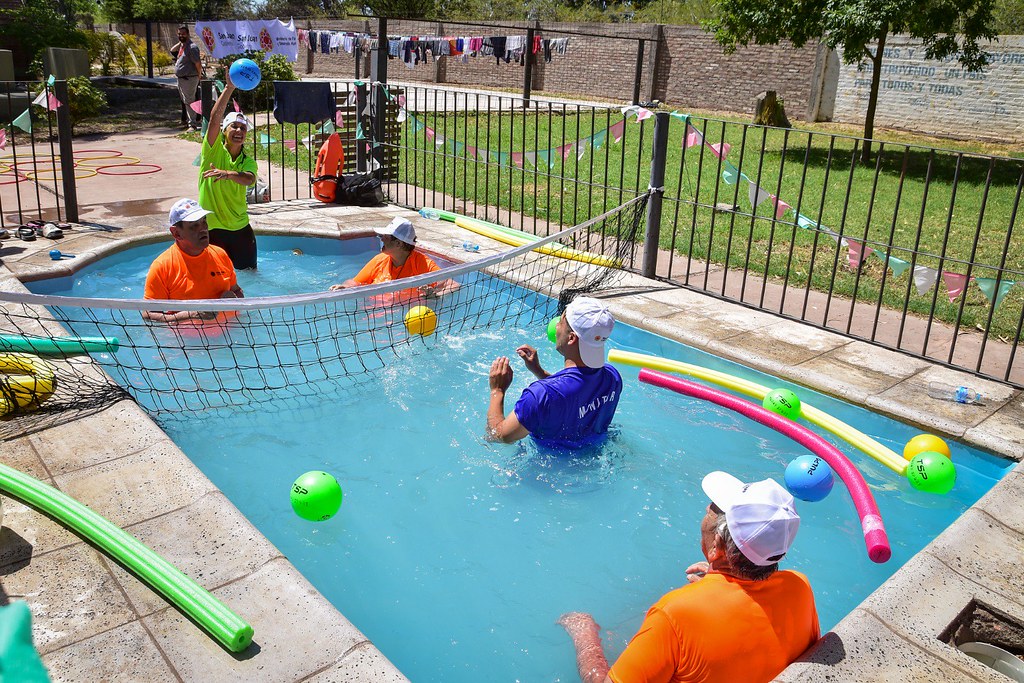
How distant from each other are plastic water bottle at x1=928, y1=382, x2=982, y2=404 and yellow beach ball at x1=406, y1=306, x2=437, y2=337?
4202 mm

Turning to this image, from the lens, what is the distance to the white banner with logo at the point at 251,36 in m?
20.5

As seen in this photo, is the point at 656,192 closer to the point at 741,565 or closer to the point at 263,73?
the point at 741,565

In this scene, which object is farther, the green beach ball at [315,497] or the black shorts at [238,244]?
the black shorts at [238,244]

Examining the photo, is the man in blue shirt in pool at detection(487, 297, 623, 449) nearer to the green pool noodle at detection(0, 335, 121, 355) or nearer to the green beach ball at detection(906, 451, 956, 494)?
the green beach ball at detection(906, 451, 956, 494)

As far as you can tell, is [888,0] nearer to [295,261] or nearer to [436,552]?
[295,261]

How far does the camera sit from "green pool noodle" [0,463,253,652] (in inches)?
132

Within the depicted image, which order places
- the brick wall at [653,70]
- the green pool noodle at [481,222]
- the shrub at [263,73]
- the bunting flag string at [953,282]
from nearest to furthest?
the bunting flag string at [953,282]
the green pool noodle at [481,222]
the shrub at [263,73]
the brick wall at [653,70]

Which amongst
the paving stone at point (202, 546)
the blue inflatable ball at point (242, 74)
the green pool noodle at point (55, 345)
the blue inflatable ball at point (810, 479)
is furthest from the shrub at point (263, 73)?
the blue inflatable ball at point (810, 479)

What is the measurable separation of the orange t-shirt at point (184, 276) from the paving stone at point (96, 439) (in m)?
1.71

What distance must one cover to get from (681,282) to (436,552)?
5.00 meters

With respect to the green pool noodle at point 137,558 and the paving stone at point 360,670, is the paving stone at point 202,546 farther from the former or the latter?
the paving stone at point 360,670

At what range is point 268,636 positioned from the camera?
11.2 feet

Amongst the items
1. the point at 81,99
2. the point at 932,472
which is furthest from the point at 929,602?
the point at 81,99

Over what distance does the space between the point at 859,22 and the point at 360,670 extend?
15690mm
